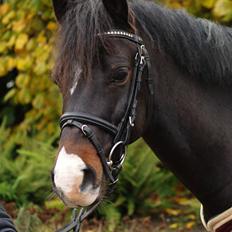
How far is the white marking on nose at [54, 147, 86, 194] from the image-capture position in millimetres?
2607

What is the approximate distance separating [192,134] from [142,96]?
296 millimetres

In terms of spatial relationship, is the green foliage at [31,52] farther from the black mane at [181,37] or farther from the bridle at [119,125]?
the bridle at [119,125]

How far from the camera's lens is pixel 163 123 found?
295cm

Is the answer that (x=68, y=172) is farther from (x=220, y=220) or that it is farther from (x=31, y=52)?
(x=31, y=52)

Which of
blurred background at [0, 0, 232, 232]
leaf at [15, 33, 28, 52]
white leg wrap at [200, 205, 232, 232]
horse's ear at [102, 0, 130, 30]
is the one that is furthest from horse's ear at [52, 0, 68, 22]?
leaf at [15, 33, 28, 52]

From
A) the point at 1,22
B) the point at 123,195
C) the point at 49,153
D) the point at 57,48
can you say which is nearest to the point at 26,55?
the point at 1,22

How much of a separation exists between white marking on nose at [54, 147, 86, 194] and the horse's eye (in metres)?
0.37

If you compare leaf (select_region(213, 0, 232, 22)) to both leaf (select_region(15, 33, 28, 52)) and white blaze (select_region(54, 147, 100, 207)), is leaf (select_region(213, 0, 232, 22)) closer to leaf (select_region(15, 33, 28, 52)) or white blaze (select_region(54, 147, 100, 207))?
leaf (select_region(15, 33, 28, 52))

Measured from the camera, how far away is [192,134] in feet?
9.73

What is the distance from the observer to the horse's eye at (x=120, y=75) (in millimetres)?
2754

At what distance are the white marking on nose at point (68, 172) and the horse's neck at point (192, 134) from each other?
0.49 meters

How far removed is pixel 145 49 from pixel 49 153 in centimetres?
354

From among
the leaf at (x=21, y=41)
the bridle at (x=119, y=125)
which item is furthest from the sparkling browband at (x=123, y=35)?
the leaf at (x=21, y=41)

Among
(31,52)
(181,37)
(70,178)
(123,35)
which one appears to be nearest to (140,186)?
(31,52)
